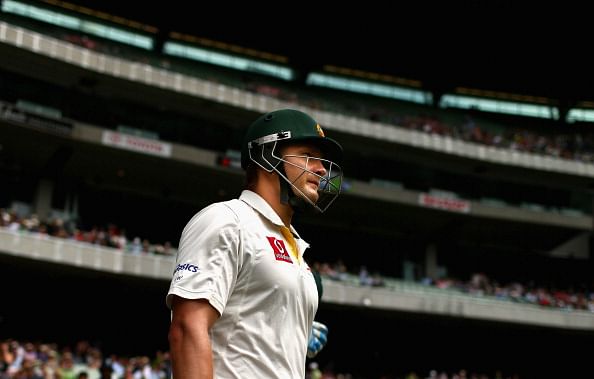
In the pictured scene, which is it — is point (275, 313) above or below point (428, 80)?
below

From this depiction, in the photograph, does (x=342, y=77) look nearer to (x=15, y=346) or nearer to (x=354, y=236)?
(x=354, y=236)

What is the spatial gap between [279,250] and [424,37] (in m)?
37.6

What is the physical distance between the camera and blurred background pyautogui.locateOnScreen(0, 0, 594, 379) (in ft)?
81.7

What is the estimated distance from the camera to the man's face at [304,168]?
281cm

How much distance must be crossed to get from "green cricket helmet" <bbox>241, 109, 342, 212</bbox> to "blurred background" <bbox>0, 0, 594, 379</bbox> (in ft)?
47.9

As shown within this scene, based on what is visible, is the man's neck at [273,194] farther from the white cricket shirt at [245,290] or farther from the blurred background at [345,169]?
the blurred background at [345,169]

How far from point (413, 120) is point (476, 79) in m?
8.22

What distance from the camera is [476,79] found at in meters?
39.9

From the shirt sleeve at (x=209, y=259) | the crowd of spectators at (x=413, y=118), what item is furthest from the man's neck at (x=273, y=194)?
the crowd of spectators at (x=413, y=118)

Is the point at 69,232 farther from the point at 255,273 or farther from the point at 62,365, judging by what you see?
the point at 255,273

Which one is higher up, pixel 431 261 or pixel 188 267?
pixel 188 267

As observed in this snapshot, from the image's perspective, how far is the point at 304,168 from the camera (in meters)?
2.83

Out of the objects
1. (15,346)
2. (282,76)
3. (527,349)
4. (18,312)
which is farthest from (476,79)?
(15,346)

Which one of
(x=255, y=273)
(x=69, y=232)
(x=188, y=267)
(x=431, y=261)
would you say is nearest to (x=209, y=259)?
(x=188, y=267)
